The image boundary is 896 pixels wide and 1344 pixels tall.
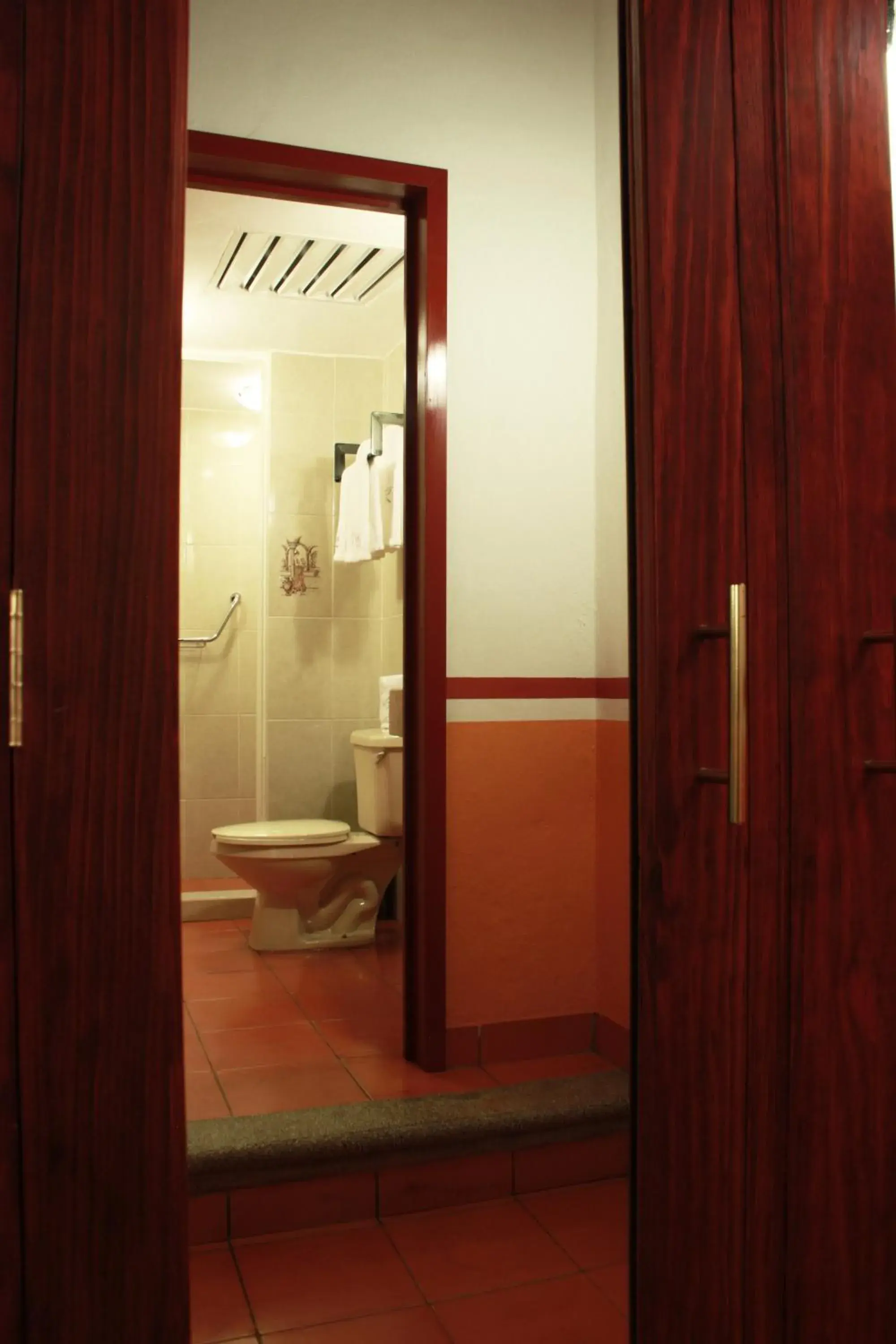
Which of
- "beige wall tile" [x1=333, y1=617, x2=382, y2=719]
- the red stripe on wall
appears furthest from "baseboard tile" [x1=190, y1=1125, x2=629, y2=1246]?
"beige wall tile" [x1=333, y1=617, x2=382, y2=719]

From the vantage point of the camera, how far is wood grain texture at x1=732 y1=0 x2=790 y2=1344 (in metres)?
1.23

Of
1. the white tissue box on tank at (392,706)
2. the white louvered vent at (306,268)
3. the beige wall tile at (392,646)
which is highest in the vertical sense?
the white louvered vent at (306,268)

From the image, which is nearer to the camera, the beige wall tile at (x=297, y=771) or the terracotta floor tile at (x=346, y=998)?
the terracotta floor tile at (x=346, y=998)

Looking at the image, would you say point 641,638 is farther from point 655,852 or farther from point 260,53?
point 260,53

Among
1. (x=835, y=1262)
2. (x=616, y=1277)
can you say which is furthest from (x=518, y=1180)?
(x=835, y=1262)

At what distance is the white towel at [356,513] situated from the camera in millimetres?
4223

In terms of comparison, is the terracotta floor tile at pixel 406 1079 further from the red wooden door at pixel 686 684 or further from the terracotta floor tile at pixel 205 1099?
the red wooden door at pixel 686 684

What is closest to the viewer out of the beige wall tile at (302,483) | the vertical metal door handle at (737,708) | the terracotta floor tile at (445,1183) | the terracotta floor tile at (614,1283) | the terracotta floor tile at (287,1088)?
the vertical metal door handle at (737,708)

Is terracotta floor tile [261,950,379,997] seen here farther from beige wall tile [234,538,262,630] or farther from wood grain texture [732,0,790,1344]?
wood grain texture [732,0,790,1344]

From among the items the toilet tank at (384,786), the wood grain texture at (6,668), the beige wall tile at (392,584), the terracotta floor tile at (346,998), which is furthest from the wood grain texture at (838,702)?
the beige wall tile at (392,584)

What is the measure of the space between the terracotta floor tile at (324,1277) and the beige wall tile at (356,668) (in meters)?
2.97

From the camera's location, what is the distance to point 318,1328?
1.79 metres

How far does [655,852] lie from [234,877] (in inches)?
151

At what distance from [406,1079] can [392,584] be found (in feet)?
8.65
